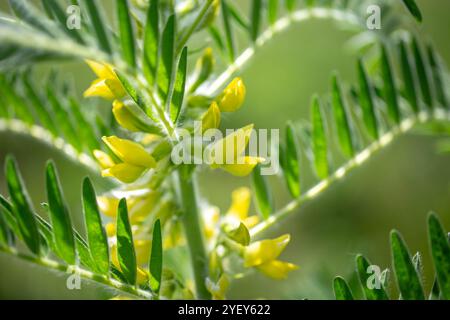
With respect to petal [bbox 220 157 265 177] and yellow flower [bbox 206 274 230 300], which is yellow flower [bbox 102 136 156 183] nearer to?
petal [bbox 220 157 265 177]

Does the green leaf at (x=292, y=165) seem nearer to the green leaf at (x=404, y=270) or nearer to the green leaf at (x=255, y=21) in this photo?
the green leaf at (x=255, y=21)

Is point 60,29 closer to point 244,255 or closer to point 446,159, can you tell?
point 244,255

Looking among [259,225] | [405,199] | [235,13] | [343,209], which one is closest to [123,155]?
[259,225]

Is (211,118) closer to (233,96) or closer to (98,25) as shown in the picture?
(233,96)

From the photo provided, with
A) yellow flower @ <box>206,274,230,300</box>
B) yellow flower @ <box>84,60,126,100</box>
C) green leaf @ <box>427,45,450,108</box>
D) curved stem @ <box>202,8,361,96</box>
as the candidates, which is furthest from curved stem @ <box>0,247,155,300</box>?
green leaf @ <box>427,45,450,108</box>

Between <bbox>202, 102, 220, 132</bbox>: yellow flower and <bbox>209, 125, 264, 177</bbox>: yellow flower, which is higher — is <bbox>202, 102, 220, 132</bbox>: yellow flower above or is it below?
above

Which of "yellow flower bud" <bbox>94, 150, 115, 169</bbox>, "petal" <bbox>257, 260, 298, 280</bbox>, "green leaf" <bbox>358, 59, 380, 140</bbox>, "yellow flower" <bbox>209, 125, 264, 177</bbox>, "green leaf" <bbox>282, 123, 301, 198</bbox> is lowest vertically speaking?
"petal" <bbox>257, 260, 298, 280</bbox>
